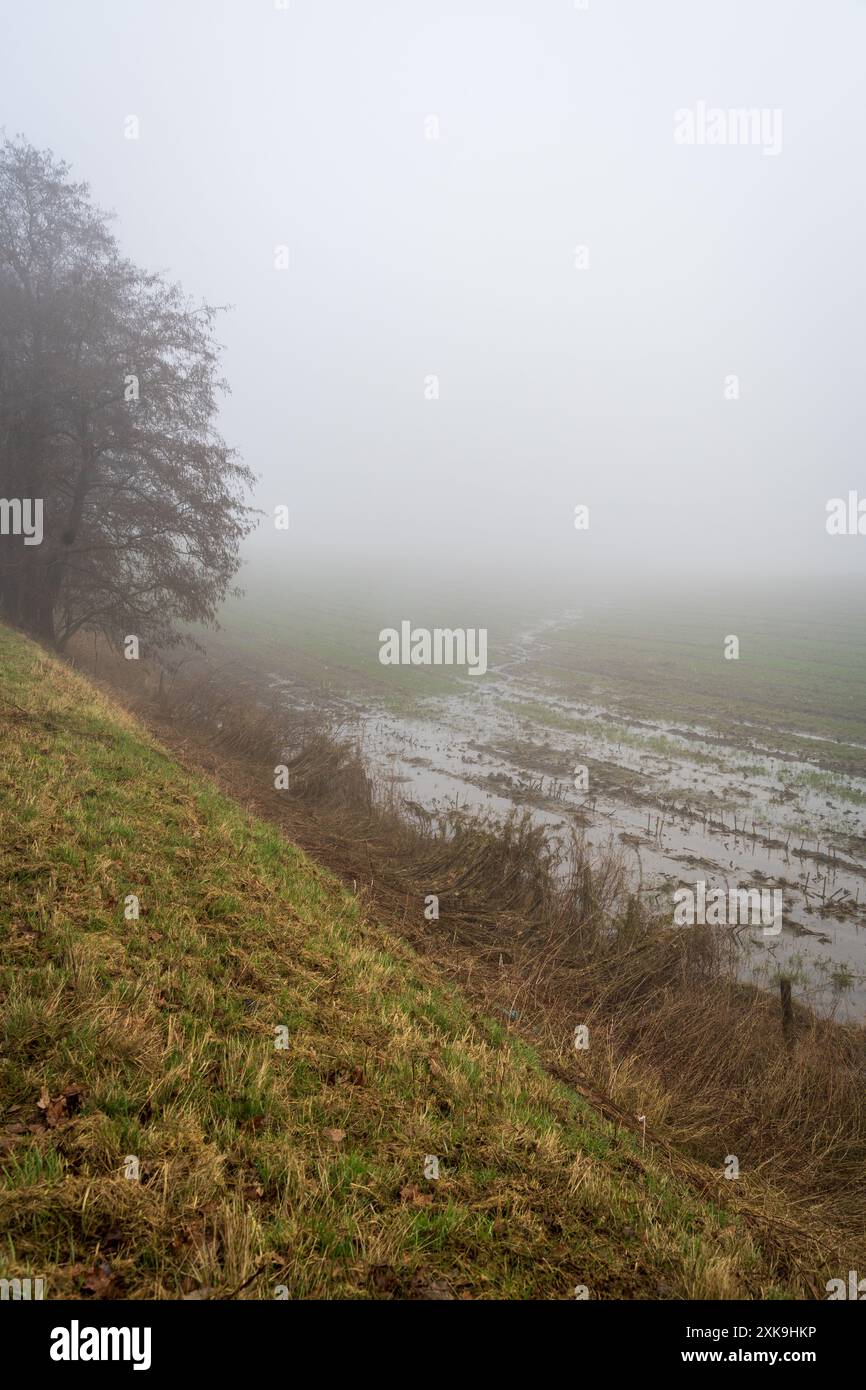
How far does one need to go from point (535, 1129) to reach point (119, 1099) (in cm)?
Answer: 279

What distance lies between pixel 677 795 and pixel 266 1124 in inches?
604

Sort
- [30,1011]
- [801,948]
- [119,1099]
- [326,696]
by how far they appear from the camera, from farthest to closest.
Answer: [326,696], [801,948], [30,1011], [119,1099]

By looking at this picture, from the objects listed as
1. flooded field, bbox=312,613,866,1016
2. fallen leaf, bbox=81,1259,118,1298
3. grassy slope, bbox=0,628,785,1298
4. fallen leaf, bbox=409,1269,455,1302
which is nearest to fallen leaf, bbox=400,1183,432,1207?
grassy slope, bbox=0,628,785,1298

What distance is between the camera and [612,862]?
39.8 feet

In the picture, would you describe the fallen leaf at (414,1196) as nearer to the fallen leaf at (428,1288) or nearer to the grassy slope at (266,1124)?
the grassy slope at (266,1124)

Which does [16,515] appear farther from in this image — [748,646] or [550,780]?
[748,646]

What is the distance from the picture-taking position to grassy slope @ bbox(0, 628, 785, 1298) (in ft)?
9.75

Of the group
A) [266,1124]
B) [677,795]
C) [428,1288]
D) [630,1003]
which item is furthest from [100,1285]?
[677,795]

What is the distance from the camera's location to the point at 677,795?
56.2ft

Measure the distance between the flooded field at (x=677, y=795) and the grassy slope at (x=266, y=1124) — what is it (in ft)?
22.8

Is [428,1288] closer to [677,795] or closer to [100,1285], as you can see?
[100,1285]

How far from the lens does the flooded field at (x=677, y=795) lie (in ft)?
36.6

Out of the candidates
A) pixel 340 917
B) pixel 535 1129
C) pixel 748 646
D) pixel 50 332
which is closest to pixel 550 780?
pixel 340 917

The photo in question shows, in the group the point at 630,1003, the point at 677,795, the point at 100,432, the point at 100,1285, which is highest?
the point at 100,432
